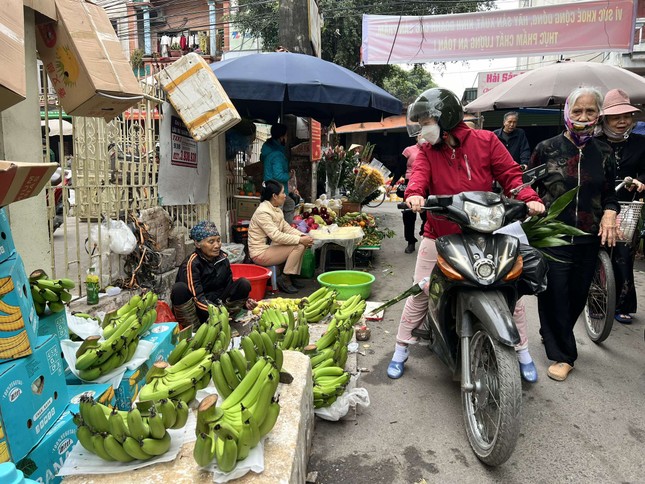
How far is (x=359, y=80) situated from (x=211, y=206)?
2.67 meters

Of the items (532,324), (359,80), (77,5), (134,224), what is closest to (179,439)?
(77,5)

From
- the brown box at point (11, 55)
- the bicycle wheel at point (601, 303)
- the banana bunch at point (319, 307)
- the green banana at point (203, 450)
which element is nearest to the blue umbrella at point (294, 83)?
the banana bunch at point (319, 307)

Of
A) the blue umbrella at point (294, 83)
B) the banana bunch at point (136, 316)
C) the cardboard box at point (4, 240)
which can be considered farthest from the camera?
the blue umbrella at point (294, 83)

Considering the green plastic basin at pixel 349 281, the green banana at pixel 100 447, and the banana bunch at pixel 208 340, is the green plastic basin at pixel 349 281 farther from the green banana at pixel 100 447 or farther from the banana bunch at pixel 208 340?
the green banana at pixel 100 447

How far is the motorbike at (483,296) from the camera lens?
7.75 feet

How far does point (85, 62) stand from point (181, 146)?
299 centimetres

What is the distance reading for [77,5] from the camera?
104 inches

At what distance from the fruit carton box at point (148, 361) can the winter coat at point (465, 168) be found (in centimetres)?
177

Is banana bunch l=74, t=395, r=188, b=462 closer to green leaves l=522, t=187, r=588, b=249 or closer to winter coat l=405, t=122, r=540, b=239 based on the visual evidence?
winter coat l=405, t=122, r=540, b=239

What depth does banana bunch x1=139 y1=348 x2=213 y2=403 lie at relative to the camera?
2025 mm

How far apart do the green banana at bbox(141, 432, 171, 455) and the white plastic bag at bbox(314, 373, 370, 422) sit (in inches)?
50.1

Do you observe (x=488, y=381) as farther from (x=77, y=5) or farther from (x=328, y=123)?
(x=328, y=123)

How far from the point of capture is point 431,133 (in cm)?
293

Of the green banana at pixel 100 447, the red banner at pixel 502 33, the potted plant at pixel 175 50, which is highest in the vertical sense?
the potted plant at pixel 175 50
